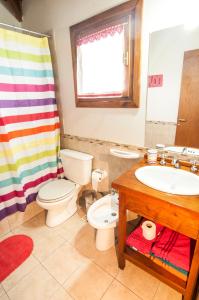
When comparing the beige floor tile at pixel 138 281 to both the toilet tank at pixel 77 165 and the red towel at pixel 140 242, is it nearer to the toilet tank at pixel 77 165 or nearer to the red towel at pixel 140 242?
the red towel at pixel 140 242

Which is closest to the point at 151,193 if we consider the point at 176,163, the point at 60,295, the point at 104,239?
the point at 176,163

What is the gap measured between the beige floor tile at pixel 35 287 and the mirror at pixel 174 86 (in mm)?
1418

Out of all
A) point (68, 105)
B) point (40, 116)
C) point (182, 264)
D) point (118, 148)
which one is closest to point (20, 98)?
point (40, 116)

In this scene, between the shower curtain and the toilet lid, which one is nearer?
the shower curtain

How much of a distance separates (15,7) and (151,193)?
8.16 feet

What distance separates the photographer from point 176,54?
47.1 inches

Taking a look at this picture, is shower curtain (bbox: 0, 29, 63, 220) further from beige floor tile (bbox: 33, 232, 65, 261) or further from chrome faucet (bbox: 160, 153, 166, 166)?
chrome faucet (bbox: 160, 153, 166, 166)

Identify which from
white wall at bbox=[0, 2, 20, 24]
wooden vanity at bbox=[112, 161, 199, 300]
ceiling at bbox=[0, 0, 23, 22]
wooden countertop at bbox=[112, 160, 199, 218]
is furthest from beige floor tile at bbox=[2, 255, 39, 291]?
ceiling at bbox=[0, 0, 23, 22]

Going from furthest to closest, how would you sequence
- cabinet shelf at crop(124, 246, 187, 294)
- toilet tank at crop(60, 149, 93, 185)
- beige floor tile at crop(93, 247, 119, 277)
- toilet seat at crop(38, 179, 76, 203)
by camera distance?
toilet tank at crop(60, 149, 93, 185) < toilet seat at crop(38, 179, 76, 203) < beige floor tile at crop(93, 247, 119, 277) < cabinet shelf at crop(124, 246, 187, 294)

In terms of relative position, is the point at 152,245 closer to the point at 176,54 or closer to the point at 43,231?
the point at 43,231

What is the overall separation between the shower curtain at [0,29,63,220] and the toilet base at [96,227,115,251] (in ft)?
2.76

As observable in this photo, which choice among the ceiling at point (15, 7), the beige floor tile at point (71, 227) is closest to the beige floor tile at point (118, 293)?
the beige floor tile at point (71, 227)

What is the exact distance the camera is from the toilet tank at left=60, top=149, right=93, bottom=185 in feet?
6.07

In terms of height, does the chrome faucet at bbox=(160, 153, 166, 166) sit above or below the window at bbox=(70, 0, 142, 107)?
below
